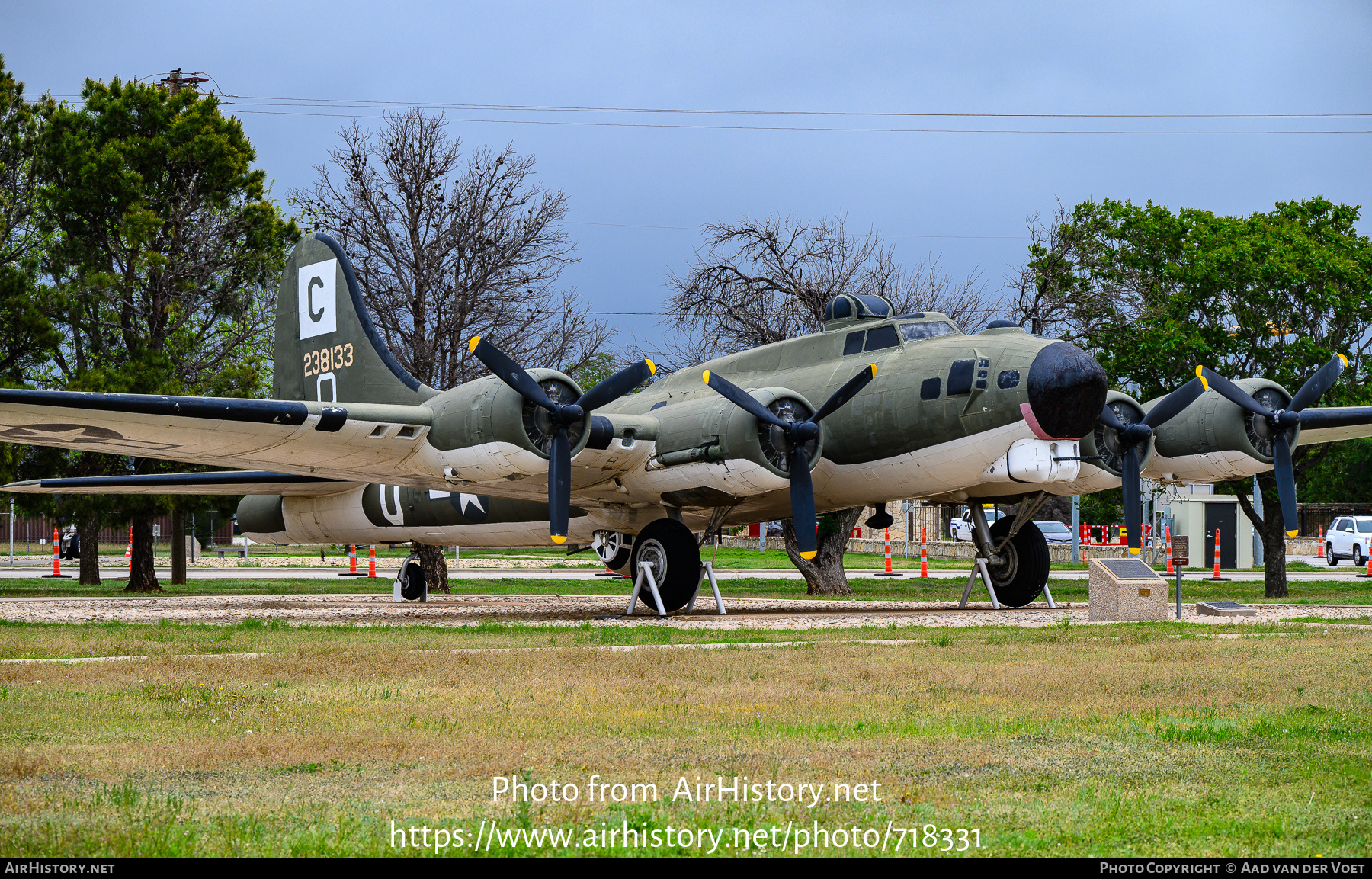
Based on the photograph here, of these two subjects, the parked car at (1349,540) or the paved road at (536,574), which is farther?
the parked car at (1349,540)

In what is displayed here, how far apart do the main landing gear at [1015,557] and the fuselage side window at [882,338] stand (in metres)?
3.41

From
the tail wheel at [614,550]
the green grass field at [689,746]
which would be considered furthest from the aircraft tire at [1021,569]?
the green grass field at [689,746]

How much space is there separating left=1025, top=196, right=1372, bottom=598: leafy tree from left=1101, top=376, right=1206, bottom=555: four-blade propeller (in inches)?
253

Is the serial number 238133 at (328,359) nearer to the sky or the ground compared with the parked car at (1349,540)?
nearer to the sky

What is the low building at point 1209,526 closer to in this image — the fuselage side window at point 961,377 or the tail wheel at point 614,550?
the tail wheel at point 614,550

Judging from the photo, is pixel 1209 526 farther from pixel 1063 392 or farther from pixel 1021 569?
pixel 1063 392

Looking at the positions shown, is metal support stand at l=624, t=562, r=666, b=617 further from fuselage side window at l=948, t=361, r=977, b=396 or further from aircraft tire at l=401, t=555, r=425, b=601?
aircraft tire at l=401, t=555, r=425, b=601

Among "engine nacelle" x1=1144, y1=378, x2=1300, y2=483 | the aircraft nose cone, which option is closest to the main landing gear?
"engine nacelle" x1=1144, y1=378, x2=1300, y2=483

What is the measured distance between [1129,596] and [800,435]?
4953 mm

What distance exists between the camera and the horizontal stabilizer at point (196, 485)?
21.4m

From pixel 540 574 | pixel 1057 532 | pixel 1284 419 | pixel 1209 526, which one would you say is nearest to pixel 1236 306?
pixel 1284 419

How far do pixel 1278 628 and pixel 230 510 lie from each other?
23.6 meters

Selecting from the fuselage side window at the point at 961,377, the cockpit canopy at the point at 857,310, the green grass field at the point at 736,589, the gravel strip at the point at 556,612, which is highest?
the cockpit canopy at the point at 857,310
